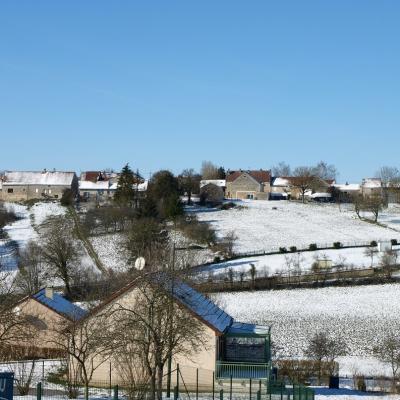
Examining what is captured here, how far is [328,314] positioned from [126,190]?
39.7 meters

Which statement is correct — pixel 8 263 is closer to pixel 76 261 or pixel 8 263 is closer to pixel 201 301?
pixel 76 261

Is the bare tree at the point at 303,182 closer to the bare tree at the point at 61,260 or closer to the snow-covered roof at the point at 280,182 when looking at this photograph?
the snow-covered roof at the point at 280,182

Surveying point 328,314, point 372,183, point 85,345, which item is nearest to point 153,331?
point 85,345

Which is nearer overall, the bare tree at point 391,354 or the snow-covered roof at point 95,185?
the bare tree at point 391,354

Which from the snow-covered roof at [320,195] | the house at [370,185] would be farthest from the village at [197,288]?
the house at [370,185]

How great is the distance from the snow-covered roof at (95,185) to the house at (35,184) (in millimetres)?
7459

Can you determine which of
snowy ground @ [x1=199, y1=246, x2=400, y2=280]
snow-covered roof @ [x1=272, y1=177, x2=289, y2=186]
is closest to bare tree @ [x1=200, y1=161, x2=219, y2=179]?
snow-covered roof @ [x1=272, y1=177, x2=289, y2=186]

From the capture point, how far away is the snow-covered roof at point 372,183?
121331 millimetres

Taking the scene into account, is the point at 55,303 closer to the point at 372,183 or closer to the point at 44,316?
the point at 44,316

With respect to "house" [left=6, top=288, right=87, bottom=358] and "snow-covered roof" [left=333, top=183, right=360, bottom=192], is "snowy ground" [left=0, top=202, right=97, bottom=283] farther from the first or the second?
"snow-covered roof" [left=333, top=183, right=360, bottom=192]

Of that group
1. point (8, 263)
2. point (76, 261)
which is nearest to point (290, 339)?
point (76, 261)

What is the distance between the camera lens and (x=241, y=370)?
23.6m

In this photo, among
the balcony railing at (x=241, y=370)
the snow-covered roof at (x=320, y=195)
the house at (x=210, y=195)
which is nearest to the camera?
the balcony railing at (x=241, y=370)

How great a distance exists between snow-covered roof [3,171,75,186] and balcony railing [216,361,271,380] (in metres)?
79.9
